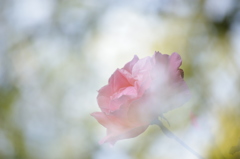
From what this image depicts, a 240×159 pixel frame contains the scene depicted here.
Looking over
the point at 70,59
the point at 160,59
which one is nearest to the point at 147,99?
the point at 160,59

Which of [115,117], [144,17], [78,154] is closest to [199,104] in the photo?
[115,117]

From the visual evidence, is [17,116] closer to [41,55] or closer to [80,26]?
[41,55]

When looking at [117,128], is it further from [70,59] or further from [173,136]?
[70,59]

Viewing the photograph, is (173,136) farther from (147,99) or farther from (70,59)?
(70,59)

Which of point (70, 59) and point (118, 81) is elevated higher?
point (70, 59)

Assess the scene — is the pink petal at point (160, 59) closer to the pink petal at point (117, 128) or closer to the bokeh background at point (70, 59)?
the pink petal at point (117, 128)

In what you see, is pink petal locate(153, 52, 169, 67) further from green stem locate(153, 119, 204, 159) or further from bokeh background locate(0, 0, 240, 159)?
bokeh background locate(0, 0, 240, 159)

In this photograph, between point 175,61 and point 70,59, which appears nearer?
point 175,61

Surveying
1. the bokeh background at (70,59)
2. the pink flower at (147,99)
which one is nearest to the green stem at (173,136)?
the pink flower at (147,99)
